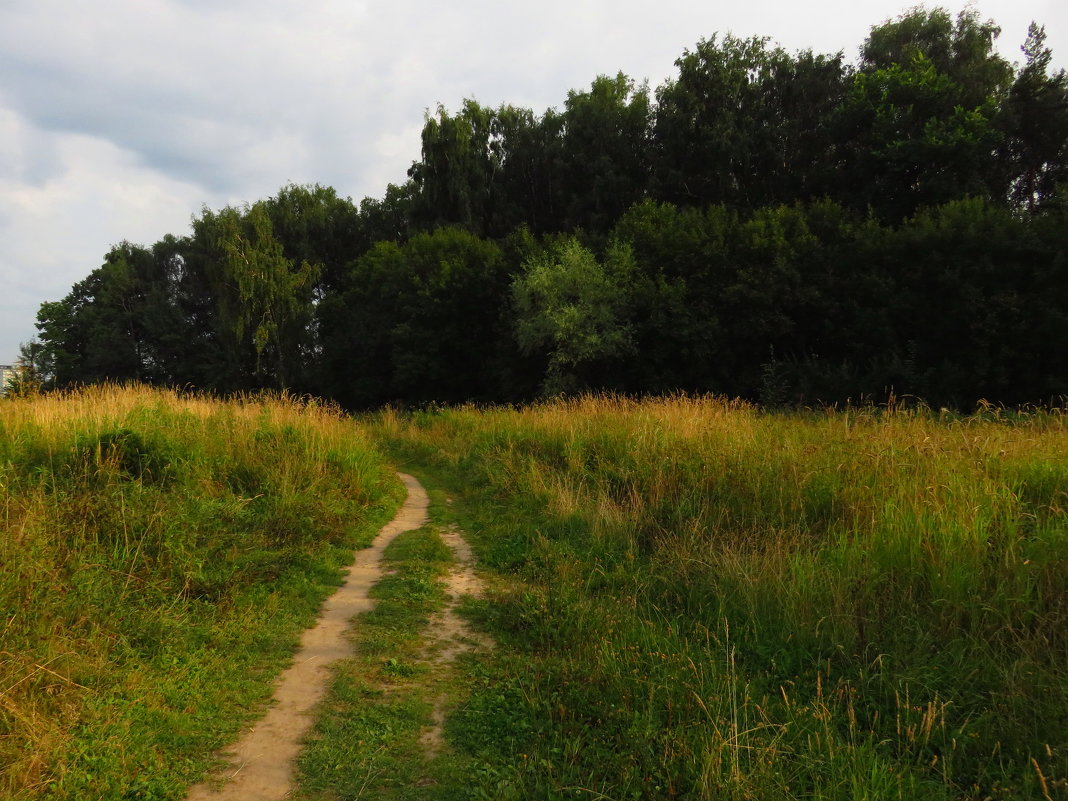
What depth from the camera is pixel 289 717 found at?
3.39 meters

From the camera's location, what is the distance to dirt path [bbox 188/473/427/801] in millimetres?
2799

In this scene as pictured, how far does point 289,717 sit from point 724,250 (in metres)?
24.5

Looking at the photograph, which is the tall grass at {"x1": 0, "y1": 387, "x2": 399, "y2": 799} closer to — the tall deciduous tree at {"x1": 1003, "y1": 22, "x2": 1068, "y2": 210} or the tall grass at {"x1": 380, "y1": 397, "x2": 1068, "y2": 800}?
the tall grass at {"x1": 380, "y1": 397, "x2": 1068, "y2": 800}

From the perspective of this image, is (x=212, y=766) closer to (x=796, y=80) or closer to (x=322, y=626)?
(x=322, y=626)

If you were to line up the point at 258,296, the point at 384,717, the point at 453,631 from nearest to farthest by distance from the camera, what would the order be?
the point at 384,717
the point at 453,631
the point at 258,296

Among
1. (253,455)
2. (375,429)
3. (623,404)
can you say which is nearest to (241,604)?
(253,455)

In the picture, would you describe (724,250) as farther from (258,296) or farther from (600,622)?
(258,296)

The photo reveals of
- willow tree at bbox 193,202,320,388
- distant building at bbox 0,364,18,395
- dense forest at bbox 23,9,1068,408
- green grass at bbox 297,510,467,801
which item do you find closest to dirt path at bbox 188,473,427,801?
green grass at bbox 297,510,467,801

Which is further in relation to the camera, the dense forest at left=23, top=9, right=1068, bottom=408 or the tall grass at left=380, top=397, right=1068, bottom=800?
the dense forest at left=23, top=9, right=1068, bottom=408

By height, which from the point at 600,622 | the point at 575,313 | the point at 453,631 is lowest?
the point at 453,631

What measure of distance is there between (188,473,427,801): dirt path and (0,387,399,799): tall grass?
13cm

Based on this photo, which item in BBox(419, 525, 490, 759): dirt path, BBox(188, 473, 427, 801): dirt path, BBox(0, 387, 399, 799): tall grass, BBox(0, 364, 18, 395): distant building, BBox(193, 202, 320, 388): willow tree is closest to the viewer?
BBox(188, 473, 427, 801): dirt path

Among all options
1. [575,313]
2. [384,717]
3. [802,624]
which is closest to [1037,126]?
[575,313]

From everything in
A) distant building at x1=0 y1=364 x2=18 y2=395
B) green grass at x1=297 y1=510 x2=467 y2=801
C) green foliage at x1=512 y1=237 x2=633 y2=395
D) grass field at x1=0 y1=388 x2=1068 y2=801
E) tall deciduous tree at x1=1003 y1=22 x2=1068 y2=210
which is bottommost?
green grass at x1=297 y1=510 x2=467 y2=801
